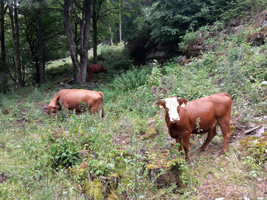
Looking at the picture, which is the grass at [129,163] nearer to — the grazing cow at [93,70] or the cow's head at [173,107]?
the cow's head at [173,107]

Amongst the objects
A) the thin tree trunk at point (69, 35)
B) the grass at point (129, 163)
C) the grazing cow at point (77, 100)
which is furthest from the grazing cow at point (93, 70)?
the grass at point (129, 163)

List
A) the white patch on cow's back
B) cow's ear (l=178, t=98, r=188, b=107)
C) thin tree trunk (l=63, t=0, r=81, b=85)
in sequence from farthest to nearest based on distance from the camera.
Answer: thin tree trunk (l=63, t=0, r=81, b=85), cow's ear (l=178, t=98, r=188, b=107), the white patch on cow's back

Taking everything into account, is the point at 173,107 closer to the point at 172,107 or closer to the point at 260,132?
the point at 172,107

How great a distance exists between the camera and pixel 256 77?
6.52 meters

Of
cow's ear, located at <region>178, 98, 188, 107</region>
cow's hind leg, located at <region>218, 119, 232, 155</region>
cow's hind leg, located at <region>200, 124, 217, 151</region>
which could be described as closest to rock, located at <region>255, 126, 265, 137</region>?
cow's hind leg, located at <region>218, 119, 232, 155</region>

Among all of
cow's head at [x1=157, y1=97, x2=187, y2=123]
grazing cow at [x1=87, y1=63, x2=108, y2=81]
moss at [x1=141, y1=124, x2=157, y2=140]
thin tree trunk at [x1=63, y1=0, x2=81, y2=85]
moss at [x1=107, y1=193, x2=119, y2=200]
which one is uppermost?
thin tree trunk at [x1=63, y1=0, x2=81, y2=85]

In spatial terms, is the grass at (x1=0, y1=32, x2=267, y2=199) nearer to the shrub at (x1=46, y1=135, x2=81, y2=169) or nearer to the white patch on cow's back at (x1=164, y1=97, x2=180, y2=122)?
the shrub at (x1=46, y1=135, x2=81, y2=169)

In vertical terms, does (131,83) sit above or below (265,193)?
above

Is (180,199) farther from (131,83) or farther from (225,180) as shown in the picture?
(131,83)

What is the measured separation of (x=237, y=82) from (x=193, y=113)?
128 inches

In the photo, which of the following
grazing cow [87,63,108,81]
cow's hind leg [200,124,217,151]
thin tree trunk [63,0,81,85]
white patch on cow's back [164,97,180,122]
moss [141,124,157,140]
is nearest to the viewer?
white patch on cow's back [164,97,180,122]

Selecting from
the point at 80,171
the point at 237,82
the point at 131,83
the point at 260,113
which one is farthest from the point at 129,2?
the point at 80,171

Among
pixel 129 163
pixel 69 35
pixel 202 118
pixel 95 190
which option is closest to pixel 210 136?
pixel 202 118

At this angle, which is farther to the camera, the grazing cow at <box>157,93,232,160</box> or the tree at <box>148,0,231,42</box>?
the tree at <box>148,0,231,42</box>
